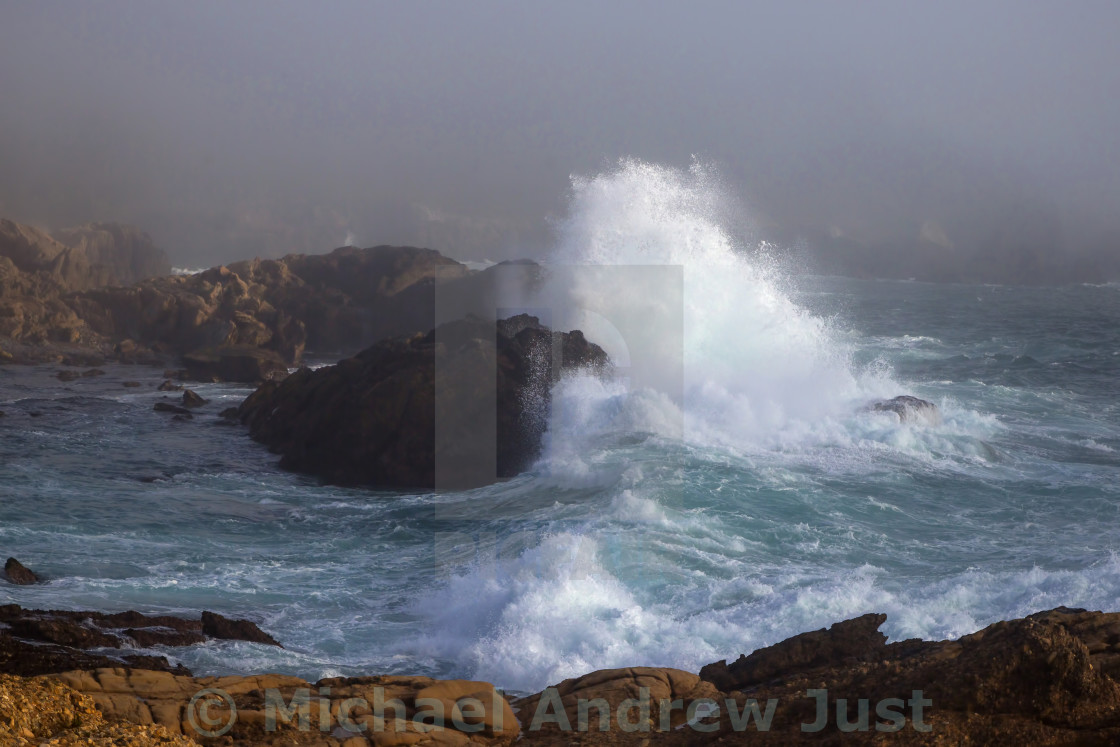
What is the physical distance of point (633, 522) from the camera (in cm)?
1278

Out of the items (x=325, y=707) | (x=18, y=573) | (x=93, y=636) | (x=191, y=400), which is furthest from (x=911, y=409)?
(x=191, y=400)

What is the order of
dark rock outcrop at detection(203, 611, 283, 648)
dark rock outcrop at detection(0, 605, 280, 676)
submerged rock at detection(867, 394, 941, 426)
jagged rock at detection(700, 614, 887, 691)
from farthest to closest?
1. submerged rock at detection(867, 394, 941, 426)
2. dark rock outcrop at detection(203, 611, 283, 648)
3. dark rock outcrop at detection(0, 605, 280, 676)
4. jagged rock at detection(700, 614, 887, 691)

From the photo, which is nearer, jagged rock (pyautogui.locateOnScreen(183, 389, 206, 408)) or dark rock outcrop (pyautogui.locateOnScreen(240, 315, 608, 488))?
dark rock outcrop (pyautogui.locateOnScreen(240, 315, 608, 488))

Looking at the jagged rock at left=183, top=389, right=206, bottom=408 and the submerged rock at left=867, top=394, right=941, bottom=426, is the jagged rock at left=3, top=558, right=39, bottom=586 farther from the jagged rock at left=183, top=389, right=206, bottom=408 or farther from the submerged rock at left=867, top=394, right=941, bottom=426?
the submerged rock at left=867, top=394, right=941, bottom=426

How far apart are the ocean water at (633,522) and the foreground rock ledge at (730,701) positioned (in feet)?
6.82

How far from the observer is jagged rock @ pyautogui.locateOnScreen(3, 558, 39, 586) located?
1062cm

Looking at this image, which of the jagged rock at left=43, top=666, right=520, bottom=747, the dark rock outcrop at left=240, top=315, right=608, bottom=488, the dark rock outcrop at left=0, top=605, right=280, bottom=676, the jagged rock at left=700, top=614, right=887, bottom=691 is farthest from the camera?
the dark rock outcrop at left=240, top=315, right=608, bottom=488

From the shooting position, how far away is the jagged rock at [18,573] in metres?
10.6

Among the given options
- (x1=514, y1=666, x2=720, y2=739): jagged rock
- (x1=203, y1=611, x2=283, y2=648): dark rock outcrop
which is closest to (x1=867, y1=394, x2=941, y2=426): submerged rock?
(x1=514, y1=666, x2=720, y2=739): jagged rock

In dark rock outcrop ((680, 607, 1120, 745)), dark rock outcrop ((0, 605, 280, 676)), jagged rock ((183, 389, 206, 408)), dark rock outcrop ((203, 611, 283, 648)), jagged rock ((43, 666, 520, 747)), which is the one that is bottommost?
dark rock outcrop ((203, 611, 283, 648))

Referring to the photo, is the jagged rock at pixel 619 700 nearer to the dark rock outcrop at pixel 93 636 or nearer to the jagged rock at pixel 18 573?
the dark rock outcrop at pixel 93 636

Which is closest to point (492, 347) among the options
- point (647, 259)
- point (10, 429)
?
point (647, 259)

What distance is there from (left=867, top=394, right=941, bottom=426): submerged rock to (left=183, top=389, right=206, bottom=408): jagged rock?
16.8 meters

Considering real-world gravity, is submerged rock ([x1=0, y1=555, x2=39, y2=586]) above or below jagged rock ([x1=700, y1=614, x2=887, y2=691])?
below
